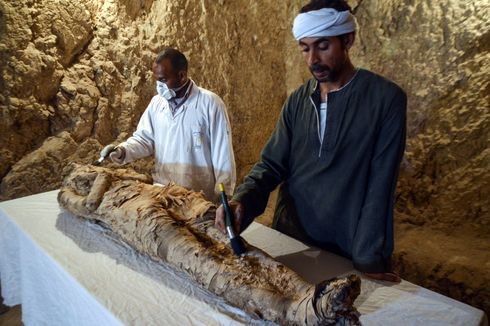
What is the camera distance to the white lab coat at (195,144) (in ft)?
8.75

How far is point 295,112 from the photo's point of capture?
191cm

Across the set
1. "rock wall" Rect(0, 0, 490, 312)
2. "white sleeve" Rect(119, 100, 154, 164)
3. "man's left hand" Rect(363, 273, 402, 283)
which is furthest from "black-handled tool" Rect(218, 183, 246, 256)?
"rock wall" Rect(0, 0, 490, 312)

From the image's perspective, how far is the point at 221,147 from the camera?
8.78 feet

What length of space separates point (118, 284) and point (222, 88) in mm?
3349

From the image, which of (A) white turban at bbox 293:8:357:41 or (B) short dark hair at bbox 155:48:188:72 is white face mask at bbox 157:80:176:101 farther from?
(A) white turban at bbox 293:8:357:41

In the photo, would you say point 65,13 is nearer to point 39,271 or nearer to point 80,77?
point 80,77

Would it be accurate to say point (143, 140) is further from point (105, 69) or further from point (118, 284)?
point (118, 284)

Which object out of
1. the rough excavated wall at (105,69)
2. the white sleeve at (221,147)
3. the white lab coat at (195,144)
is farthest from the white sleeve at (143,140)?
the rough excavated wall at (105,69)

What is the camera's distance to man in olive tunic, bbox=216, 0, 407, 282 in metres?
1.58

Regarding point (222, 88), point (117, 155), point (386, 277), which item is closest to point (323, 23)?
point (386, 277)

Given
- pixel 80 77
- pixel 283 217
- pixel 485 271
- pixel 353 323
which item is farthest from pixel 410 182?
pixel 80 77

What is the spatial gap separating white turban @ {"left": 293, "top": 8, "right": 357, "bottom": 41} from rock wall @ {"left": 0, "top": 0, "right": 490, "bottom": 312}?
7.82 ft

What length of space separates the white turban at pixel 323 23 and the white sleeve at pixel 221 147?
1.17 m

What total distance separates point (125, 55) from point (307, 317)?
3.69 metres
